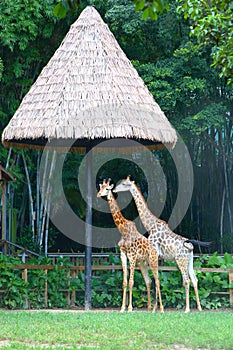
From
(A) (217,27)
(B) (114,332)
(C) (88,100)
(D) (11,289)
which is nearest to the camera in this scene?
(B) (114,332)

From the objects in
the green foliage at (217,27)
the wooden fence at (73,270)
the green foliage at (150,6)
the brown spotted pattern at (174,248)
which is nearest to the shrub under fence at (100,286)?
the wooden fence at (73,270)

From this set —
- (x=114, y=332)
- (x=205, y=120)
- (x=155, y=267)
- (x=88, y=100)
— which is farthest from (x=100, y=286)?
(x=205, y=120)

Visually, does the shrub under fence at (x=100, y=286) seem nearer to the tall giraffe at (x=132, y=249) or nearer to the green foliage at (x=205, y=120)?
the tall giraffe at (x=132, y=249)

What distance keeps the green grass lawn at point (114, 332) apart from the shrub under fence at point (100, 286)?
6.54 feet

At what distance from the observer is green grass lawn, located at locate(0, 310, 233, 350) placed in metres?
6.81

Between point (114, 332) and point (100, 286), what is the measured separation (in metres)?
4.08

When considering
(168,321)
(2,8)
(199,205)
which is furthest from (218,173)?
(168,321)

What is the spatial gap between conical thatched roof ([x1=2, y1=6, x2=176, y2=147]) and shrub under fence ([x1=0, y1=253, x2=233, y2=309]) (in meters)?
2.04

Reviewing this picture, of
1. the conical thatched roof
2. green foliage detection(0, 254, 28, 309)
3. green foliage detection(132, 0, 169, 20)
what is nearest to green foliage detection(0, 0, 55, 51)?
the conical thatched roof

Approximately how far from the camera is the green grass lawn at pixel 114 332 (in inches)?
268

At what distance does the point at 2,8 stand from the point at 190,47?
12.3 feet

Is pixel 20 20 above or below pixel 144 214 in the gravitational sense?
above

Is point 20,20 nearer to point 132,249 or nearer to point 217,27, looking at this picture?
point 217,27

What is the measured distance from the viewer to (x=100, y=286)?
11406mm
